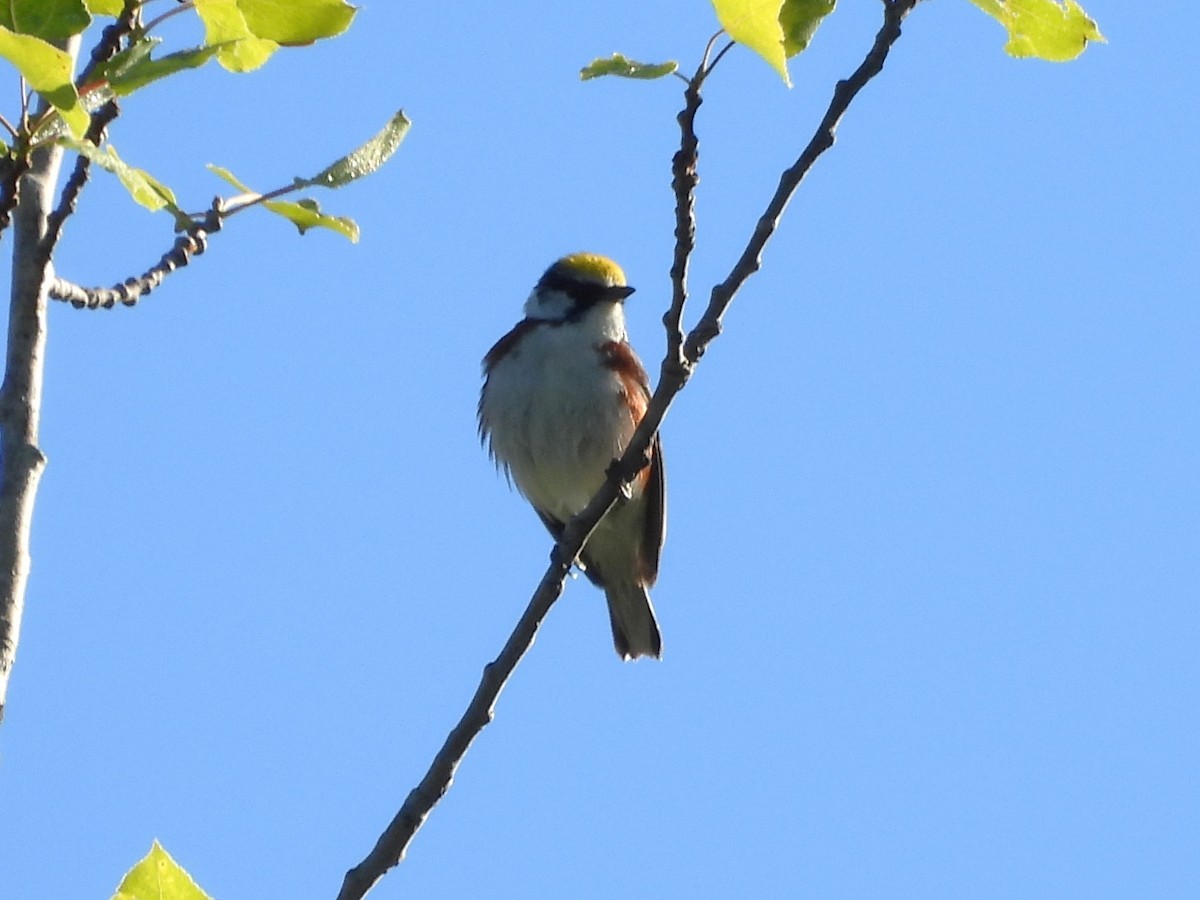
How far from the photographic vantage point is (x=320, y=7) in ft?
8.19

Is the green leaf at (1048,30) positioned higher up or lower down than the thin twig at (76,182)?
higher up

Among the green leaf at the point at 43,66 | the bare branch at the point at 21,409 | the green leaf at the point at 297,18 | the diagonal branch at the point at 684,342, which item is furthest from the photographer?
the diagonal branch at the point at 684,342

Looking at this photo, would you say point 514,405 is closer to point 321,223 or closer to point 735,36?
point 321,223

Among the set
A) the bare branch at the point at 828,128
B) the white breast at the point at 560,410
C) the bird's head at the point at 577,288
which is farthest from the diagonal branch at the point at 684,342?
the bird's head at the point at 577,288

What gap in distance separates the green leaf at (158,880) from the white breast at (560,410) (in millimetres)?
5222

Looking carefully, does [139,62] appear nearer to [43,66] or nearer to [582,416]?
[43,66]

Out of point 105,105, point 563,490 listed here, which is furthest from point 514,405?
point 105,105

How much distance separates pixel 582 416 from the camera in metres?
7.41

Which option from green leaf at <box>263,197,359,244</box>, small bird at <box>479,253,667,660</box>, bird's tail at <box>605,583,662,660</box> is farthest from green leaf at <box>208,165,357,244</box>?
bird's tail at <box>605,583,662,660</box>

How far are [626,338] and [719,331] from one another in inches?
181

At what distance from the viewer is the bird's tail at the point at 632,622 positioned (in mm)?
8469

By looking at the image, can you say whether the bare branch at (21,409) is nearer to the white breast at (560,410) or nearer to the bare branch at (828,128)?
the bare branch at (828,128)

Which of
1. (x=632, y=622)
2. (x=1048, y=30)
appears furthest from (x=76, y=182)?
(x=632, y=622)

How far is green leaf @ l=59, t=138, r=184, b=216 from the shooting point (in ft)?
7.61
